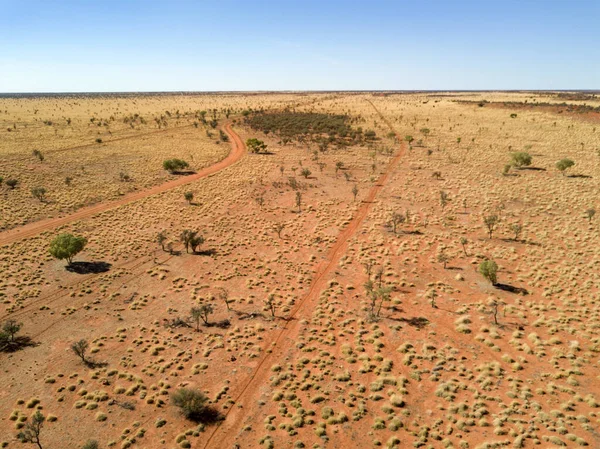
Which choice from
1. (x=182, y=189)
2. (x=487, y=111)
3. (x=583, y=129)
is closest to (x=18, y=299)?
(x=182, y=189)

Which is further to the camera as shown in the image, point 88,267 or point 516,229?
point 516,229

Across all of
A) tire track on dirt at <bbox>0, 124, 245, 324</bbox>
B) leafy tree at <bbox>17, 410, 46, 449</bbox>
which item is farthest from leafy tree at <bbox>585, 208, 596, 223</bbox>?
leafy tree at <bbox>17, 410, 46, 449</bbox>

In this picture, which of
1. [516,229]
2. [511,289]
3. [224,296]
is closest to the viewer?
[511,289]

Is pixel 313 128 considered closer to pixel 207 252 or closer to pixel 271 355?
pixel 207 252

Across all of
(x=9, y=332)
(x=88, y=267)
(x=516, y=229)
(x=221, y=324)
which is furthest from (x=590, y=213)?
(x=9, y=332)

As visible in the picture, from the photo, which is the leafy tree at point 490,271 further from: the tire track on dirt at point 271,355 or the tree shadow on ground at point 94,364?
the tree shadow on ground at point 94,364

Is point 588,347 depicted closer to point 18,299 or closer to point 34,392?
point 34,392

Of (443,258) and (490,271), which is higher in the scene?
(490,271)

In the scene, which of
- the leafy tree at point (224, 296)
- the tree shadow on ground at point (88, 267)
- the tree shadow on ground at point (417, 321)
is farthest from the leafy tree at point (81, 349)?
the tree shadow on ground at point (417, 321)
